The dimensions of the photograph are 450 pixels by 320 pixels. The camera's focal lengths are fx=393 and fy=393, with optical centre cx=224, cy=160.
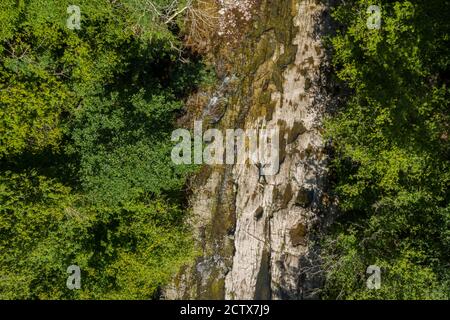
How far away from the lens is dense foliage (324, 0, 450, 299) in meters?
12.3

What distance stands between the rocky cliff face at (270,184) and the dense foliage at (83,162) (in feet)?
4.66

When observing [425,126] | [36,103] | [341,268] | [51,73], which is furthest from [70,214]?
[425,126]

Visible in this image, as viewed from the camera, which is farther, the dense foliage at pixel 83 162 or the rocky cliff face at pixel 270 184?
the rocky cliff face at pixel 270 184

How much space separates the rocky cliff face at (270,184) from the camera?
1436 cm

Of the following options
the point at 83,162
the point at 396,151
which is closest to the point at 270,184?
the point at 396,151

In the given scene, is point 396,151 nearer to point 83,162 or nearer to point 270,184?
point 270,184

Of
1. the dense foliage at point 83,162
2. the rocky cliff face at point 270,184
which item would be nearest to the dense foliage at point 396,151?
the rocky cliff face at point 270,184

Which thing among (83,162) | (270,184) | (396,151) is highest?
(396,151)

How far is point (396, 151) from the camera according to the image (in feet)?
40.2

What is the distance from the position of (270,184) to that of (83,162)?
6.68 m

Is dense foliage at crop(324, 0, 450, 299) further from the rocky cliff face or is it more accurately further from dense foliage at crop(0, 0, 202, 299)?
dense foliage at crop(0, 0, 202, 299)

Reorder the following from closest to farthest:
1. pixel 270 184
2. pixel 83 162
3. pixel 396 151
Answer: pixel 396 151
pixel 83 162
pixel 270 184

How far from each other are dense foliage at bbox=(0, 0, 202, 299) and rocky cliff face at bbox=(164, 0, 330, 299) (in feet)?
4.66

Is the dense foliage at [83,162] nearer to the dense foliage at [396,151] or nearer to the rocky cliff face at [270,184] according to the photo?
the rocky cliff face at [270,184]
